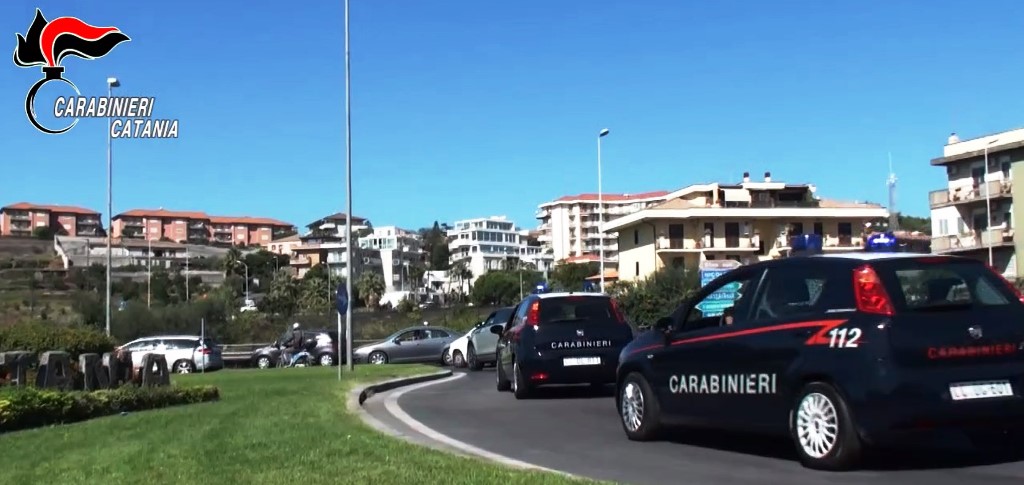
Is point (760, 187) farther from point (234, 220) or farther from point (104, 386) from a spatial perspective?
point (234, 220)

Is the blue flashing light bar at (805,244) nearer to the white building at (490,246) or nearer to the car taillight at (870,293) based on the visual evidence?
the car taillight at (870,293)

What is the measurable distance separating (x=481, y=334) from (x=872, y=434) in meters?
21.1

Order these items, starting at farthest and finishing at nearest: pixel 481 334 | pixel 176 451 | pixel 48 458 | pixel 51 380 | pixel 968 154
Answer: pixel 968 154
pixel 481 334
pixel 51 380
pixel 48 458
pixel 176 451

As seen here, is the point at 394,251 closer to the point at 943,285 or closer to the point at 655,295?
the point at 655,295

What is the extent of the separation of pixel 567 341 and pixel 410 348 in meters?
20.0

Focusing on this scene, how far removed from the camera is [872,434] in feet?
23.6

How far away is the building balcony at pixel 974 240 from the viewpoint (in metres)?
63.5

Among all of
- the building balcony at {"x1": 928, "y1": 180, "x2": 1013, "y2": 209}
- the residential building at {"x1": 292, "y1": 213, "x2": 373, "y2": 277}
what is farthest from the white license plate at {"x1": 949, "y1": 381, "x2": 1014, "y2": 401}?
the residential building at {"x1": 292, "y1": 213, "x2": 373, "y2": 277}

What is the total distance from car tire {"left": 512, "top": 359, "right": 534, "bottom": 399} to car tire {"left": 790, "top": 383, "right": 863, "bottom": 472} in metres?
7.40

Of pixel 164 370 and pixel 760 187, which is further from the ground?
pixel 760 187

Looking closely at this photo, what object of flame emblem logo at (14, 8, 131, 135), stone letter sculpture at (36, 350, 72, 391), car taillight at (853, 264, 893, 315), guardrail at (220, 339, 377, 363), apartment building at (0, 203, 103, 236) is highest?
apartment building at (0, 203, 103, 236)

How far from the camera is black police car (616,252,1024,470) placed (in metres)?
7.12

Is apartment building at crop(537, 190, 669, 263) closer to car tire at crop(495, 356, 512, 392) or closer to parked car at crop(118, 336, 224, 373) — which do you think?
parked car at crop(118, 336, 224, 373)

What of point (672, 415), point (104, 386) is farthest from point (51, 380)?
point (672, 415)
